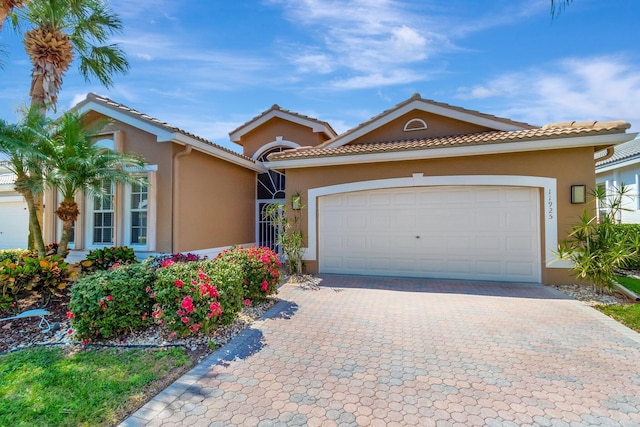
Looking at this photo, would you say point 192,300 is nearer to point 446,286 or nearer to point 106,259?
point 106,259

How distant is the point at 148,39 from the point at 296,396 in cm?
1189

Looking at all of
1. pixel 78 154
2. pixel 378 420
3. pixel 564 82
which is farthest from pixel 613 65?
pixel 78 154

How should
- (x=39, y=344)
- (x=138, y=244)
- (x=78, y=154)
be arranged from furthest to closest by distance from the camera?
(x=138, y=244) → (x=78, y=154) → (x=39, y=344)

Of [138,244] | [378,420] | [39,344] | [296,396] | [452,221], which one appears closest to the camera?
[378,420]

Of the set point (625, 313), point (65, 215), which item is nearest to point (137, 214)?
point (65, 215)

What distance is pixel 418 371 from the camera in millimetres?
4402

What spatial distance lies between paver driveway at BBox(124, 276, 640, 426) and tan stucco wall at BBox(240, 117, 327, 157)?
10.2 metres

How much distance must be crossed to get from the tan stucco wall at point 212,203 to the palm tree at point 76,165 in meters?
1.70

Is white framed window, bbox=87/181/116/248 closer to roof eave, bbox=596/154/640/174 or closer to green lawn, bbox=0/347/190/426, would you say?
green lawn, bbox=0/347/190/426

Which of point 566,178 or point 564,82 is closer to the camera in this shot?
point 566,178

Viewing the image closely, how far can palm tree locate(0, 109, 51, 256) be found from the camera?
806cm

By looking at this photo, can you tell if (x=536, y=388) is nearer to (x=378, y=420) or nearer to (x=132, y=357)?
(x=378, y=420)

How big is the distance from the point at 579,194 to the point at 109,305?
1154 cm

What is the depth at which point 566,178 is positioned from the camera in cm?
885
